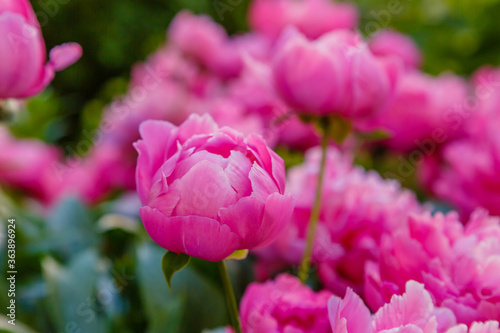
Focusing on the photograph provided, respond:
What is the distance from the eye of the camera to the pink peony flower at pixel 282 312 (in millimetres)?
324

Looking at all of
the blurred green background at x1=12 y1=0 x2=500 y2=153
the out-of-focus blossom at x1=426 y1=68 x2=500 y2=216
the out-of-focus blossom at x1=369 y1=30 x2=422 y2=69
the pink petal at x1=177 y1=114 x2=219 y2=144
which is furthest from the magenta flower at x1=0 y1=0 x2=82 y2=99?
the blurred green background at x1=12 y1=0 x2=500 y2=153

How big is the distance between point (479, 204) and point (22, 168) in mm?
624

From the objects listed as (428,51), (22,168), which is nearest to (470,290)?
(22,168)

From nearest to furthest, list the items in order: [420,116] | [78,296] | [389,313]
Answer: [389,313]
[78,296]
[420,116]

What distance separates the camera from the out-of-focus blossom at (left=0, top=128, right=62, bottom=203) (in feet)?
2.89

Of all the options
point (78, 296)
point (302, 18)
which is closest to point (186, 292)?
point (78, 296)

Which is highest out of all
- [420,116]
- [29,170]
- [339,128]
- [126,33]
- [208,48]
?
[339,128]

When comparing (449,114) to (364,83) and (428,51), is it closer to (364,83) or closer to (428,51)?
(364,83)

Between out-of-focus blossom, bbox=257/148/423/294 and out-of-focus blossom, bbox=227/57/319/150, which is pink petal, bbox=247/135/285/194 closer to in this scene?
out-of-focus blossom, bbox=257/148/423/294

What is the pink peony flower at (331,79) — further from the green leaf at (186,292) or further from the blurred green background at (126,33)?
the blurred green background at (126,33)

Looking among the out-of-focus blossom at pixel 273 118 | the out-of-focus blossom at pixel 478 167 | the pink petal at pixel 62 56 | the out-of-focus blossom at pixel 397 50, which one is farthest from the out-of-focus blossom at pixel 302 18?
the pink petal at pixel 62 56

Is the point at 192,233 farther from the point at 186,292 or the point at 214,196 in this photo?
the point at 186,292

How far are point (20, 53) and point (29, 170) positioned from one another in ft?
1.86

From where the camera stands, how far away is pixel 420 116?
711 mm
